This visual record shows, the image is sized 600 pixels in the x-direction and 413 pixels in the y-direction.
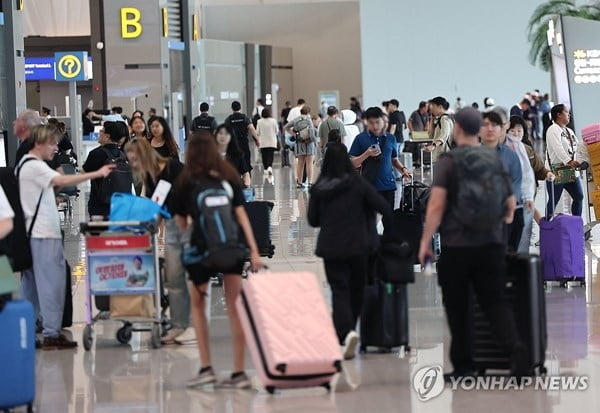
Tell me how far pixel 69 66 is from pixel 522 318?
95.1 feet

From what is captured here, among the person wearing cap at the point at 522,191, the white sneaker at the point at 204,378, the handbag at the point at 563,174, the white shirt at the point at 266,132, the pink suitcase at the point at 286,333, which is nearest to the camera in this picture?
the pink suitcase at the point at 286,333

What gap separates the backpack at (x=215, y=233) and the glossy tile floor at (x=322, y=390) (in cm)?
79

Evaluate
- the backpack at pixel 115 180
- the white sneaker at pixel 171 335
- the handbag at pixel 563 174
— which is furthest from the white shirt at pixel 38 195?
the handbag at pixel 563 174

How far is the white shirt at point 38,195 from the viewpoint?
29.3 ft

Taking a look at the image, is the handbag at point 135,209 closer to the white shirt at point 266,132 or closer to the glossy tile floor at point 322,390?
the glossy tile floor at point 322,390

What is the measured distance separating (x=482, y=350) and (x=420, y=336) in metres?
1.80

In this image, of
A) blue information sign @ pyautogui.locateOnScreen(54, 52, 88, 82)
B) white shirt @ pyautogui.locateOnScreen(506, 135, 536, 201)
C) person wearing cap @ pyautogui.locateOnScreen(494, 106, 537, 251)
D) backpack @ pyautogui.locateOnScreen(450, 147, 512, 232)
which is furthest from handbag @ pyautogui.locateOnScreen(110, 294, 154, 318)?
blue information sign @ pyautogui.locateOnScreen(54, 52, 88, 82)

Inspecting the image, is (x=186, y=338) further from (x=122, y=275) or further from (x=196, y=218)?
(x=196, y=218)

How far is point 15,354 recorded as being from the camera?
7051 mm

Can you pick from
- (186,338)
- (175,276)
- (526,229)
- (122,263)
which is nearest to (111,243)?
(122,263)

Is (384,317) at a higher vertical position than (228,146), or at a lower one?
lower

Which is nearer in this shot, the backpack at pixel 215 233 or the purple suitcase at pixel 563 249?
the backpack at pixel 215 233

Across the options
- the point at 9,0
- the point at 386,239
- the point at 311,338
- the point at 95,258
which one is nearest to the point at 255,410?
the point at 311,338

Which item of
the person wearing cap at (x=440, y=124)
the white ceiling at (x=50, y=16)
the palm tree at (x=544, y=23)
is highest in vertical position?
the white ceiling at (x=50, y=16)
